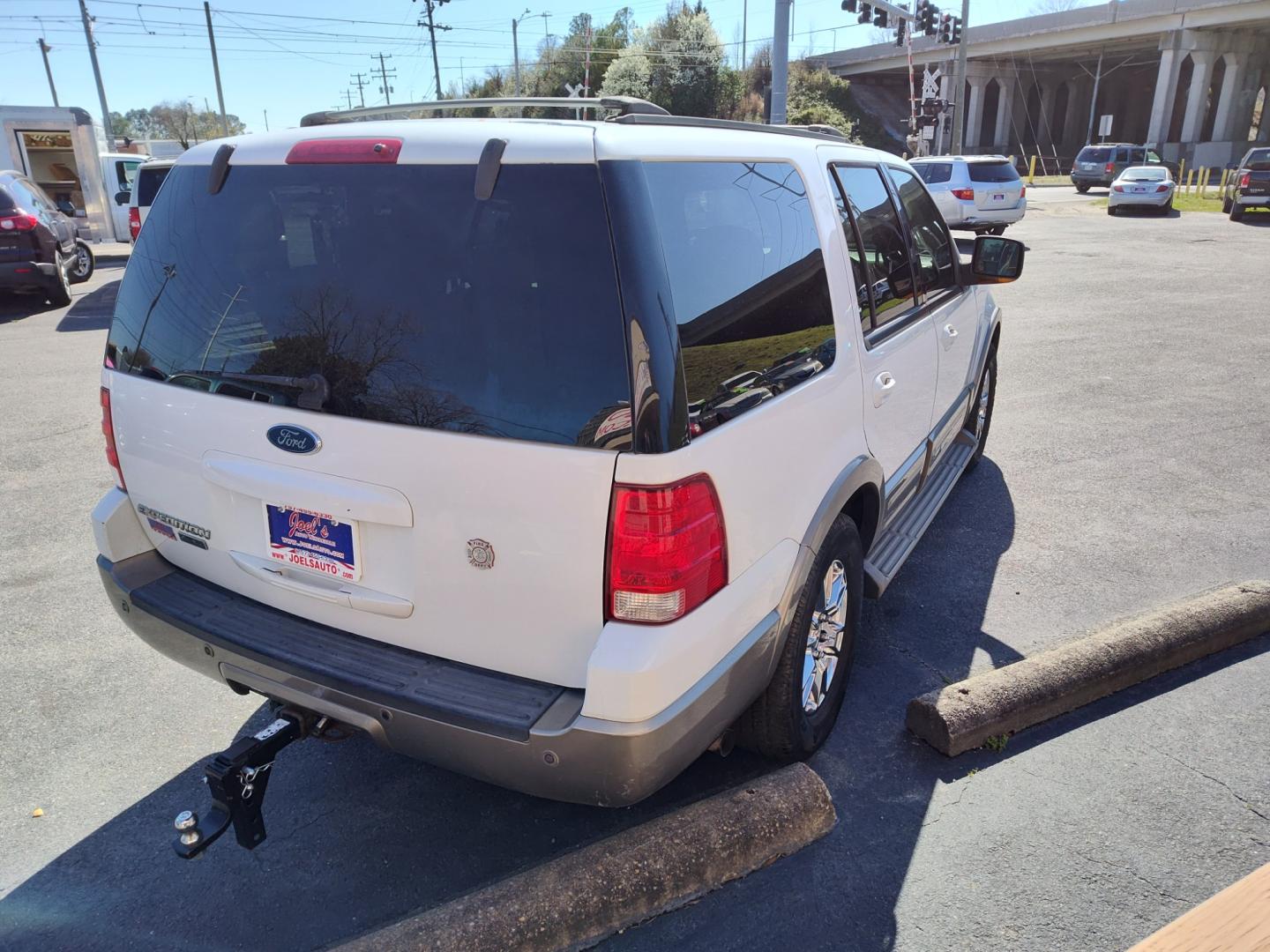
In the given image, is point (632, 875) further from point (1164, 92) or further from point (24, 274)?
point (1164, 92)

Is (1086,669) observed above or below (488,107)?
below

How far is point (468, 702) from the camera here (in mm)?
2293

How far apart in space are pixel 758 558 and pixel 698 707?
0.44m

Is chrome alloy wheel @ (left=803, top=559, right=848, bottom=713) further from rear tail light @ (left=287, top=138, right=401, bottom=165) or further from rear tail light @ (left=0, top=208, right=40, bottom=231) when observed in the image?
rear tail light @ (left=0, top=208, right=40, bottom=231)

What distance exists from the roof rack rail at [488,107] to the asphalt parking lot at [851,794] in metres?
2.15

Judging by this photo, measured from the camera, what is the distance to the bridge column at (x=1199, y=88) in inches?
1939

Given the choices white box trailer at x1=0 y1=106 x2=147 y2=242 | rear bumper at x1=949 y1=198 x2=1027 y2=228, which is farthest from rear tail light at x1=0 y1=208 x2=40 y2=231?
rear bumper at x1=949 y1=198 x2=1027 y2=228

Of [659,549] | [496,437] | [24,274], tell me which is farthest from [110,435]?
[24,274]

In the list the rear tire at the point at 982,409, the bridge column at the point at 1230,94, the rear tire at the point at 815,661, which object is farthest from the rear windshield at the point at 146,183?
the bridge column at the point at 1230,94

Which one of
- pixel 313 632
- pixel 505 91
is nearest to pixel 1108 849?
pixel 313 632

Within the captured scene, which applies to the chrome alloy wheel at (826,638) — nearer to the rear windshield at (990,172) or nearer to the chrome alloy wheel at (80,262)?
the chrome alloy wheel at (80,262)

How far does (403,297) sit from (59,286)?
496 inches

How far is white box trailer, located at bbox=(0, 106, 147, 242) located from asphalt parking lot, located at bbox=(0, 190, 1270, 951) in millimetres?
17333

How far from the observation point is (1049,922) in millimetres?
2488
